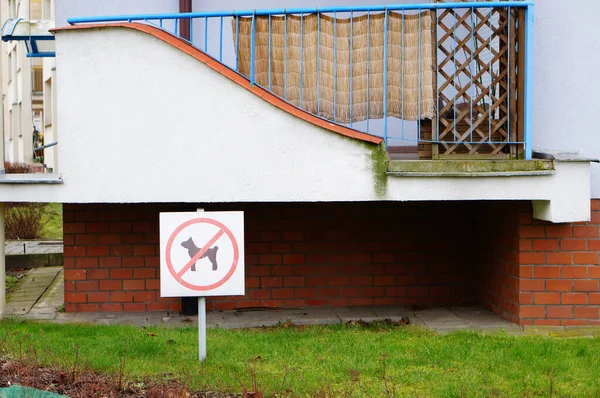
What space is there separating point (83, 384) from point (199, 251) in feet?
3.70

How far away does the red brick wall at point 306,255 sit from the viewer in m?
8.01

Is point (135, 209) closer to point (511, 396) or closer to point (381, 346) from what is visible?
point (381, 346)

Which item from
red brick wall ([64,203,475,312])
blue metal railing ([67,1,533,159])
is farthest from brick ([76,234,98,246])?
blue metal railing ([67,1,533,159])

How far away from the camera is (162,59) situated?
6477 millimetres

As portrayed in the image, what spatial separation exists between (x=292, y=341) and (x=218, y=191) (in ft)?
4.34

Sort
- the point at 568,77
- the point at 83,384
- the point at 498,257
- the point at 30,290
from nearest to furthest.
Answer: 1. the point at 83,384
2. the point at 568,77
3. the point at 498,257
4. the point at 30,290

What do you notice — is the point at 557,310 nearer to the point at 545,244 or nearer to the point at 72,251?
the point at 545,244

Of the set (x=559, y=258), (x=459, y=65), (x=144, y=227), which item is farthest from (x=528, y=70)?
(x=144, y=227)

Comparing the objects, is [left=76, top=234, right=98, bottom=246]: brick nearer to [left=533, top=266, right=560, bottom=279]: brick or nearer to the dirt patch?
the dirt patch

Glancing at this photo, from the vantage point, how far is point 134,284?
805 centimetres

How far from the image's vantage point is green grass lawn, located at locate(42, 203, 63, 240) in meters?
15.4

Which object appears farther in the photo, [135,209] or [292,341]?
[135,209]

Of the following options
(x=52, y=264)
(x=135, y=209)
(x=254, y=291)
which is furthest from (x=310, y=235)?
(x=52, y=264)

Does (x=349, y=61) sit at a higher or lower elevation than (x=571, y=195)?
higher
